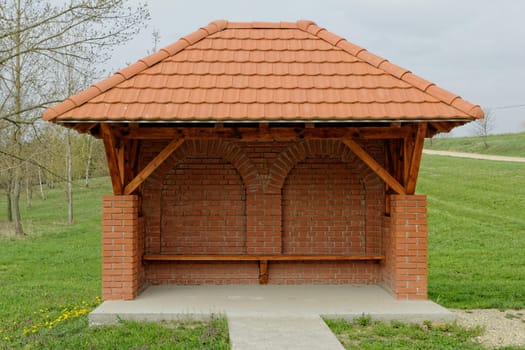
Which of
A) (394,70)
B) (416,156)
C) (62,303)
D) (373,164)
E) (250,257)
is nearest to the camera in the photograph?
(416,156)

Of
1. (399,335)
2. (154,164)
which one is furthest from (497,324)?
(154,164)

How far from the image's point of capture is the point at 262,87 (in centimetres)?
753

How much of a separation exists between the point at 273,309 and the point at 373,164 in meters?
2.31

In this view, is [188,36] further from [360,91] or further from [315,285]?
[315,285]

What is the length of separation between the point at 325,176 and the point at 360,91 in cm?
194

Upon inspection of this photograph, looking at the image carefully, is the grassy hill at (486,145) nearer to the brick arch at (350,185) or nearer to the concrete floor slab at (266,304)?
the brick arch at (350,185)

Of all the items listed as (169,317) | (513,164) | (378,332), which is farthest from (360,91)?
(513,164)

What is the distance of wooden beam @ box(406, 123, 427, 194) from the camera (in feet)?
23.5

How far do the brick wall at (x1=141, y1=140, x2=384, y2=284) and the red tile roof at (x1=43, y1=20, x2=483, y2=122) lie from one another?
1.32 meters

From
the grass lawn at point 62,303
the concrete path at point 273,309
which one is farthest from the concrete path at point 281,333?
the grass lawn at point 62,303

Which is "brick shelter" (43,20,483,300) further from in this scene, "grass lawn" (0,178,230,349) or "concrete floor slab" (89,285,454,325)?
"grass lawn" (0,178,230,349)

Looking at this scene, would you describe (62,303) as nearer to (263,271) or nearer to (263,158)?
(263,271)

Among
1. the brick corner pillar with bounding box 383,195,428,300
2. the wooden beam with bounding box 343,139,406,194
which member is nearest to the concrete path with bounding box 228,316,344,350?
the brick corner pillar with bounding box 383,195,428,300

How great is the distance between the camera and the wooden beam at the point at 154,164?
285 inches
